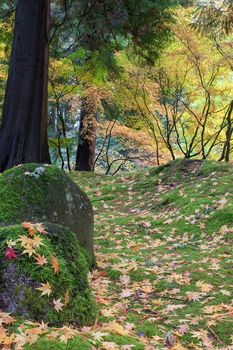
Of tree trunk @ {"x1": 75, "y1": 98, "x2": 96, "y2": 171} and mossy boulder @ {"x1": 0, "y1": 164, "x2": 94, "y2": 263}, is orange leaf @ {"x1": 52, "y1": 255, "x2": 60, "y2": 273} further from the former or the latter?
tree trunk @ {"x1": 75, "y1": 98, "x2": 96, "y2": 171}

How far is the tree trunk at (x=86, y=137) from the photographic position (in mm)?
15156

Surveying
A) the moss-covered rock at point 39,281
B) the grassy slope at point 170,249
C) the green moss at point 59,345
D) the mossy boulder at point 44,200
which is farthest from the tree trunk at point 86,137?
the green moss at point 59,345

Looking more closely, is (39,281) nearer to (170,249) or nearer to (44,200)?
(44,200)

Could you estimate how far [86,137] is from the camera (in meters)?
15.3

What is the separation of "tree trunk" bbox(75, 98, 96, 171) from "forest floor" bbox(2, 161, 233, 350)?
17.1 feet

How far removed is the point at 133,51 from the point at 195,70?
2596 millimetres

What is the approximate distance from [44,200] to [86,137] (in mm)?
11088

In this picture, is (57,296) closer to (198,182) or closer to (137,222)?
(137,222)

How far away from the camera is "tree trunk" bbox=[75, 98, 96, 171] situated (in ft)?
49.7

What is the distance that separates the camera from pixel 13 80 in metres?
7.86

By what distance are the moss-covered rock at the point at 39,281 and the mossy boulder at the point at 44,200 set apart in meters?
1.19

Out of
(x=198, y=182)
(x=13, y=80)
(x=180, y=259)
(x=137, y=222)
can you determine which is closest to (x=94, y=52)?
(x=13, y=80)

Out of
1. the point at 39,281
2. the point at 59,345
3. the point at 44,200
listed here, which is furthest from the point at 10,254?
the point at 44,200

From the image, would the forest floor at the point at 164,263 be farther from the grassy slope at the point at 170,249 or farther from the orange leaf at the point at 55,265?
the orange leaf at the point at 55,265
